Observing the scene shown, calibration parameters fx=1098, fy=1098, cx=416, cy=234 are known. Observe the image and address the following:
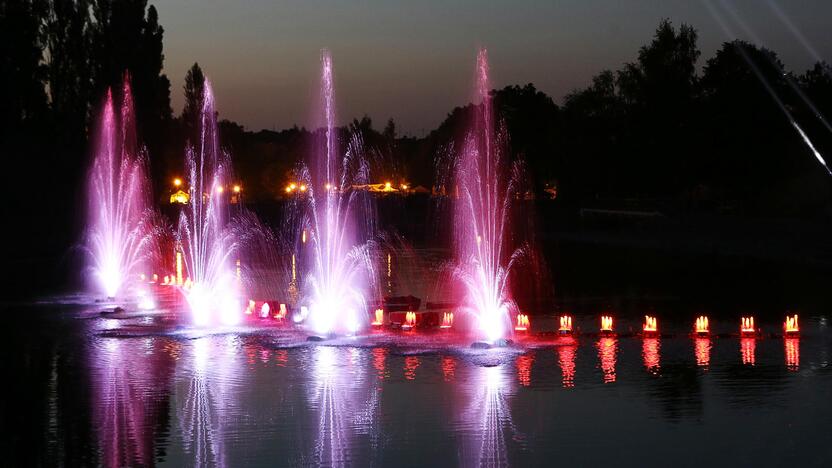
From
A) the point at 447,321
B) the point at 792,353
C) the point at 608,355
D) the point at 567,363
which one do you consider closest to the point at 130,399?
the point at 567,363

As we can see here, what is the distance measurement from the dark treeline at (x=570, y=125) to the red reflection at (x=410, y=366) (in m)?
22.4

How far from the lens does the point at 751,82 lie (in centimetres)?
6197

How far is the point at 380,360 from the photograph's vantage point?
1552 centimetres

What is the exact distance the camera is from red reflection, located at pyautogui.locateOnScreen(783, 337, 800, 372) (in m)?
14.6

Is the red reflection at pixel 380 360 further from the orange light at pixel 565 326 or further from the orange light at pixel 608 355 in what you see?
the orange light at pixel 565 326

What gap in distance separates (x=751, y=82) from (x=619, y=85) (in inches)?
1104

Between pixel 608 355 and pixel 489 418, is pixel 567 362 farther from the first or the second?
pixel 489 418

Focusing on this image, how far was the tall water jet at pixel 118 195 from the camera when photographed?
40125 mm

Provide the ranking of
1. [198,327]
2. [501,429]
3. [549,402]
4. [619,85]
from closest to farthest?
[501,429]
[549,402]
[198,327]
[619,85]

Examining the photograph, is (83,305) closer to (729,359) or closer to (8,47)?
(729,359)

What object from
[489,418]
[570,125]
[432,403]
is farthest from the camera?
[570,125]

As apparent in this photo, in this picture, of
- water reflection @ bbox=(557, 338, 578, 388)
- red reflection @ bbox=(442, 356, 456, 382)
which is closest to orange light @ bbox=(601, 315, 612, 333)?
water reflection @ bbox=(557, 338, 578, 388)

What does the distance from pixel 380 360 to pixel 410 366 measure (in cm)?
73

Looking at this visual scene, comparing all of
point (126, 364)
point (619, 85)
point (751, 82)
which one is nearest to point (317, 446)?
point (126, 364)
